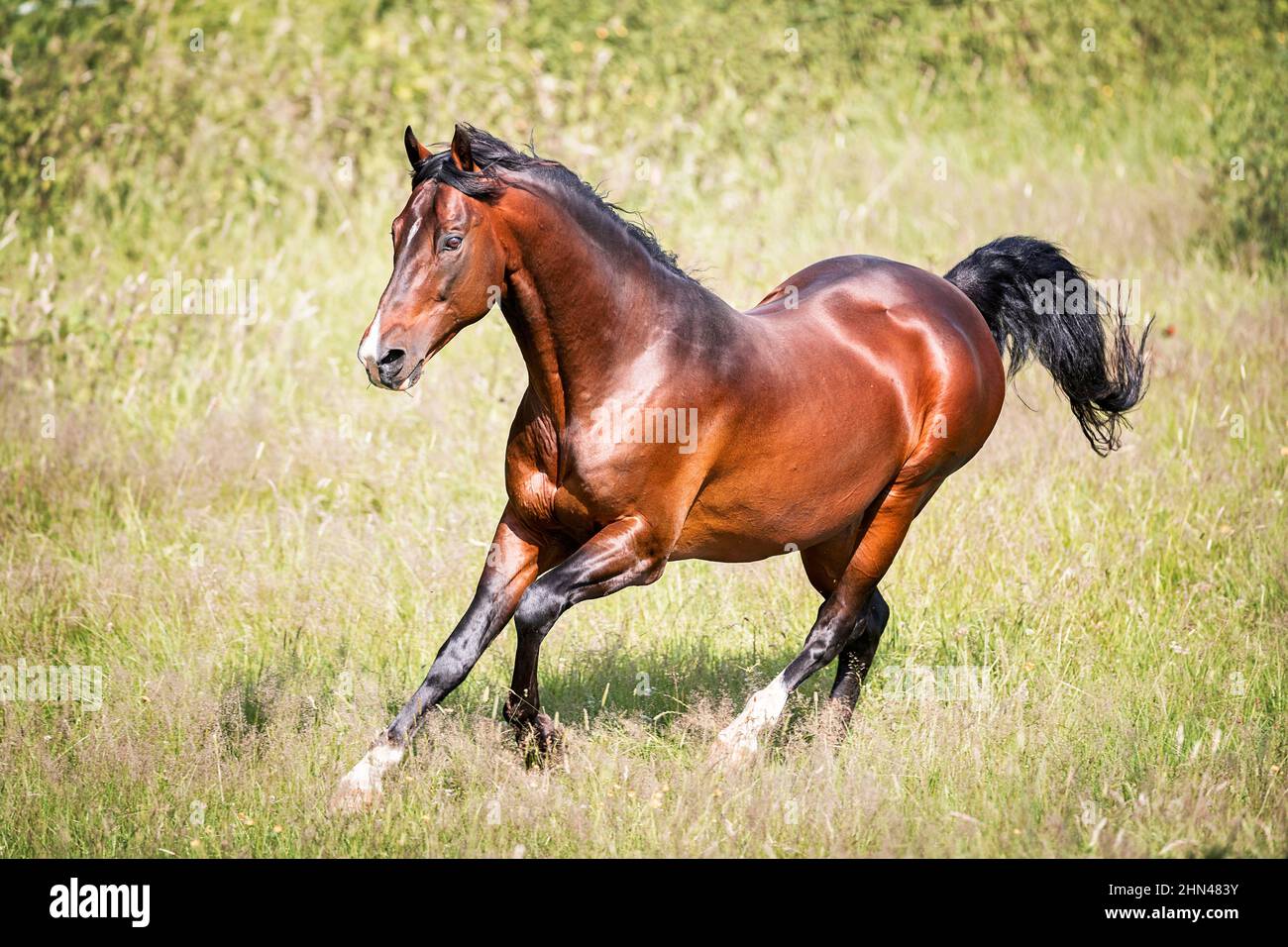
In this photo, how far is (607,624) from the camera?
643 centimetres

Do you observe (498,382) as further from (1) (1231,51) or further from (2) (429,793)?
(1) (1231,51)

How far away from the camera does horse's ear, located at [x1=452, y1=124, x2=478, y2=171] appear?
4.05 metres

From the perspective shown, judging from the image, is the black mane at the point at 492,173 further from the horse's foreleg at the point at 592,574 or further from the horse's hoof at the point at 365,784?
the horse's hoof at the point at 365,784

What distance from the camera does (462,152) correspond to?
4.10 meters

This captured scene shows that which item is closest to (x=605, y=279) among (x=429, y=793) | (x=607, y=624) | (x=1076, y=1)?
(x=429, y=793)

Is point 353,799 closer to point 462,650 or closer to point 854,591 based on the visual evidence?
point 462,650

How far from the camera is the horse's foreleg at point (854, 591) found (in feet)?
17.8

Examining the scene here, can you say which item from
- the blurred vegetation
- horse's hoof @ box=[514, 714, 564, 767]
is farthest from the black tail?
the blurred vegetation

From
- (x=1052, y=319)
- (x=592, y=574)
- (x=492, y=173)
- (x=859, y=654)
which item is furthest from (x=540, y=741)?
(x=1052, y=319)

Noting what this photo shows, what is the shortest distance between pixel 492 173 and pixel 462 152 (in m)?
0.13

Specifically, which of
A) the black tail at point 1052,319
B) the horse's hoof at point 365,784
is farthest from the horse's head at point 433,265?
the black tail at point 1052,319

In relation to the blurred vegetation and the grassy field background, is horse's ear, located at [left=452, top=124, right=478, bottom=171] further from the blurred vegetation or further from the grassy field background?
the blurred vegetation

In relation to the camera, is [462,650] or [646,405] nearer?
[646,405]

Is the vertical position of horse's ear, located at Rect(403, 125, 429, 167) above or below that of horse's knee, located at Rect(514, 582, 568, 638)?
above
